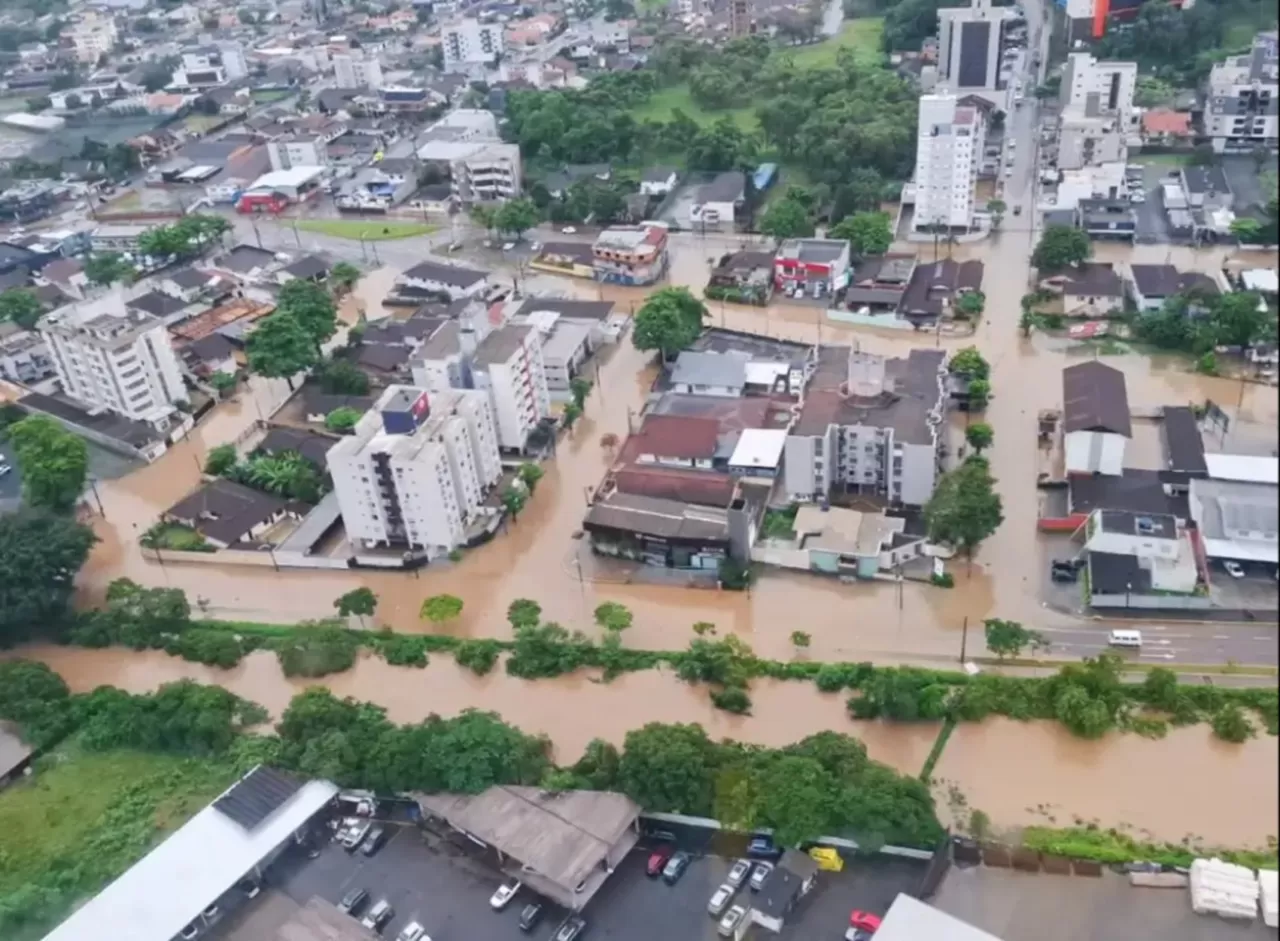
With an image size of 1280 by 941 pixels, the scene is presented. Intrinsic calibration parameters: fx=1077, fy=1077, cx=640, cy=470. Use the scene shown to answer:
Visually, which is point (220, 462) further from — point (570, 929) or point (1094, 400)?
point (1094, 400)

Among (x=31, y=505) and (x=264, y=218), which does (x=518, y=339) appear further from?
(x=264, y=218)

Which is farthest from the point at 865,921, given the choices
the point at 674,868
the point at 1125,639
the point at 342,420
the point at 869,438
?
the point at 342,420

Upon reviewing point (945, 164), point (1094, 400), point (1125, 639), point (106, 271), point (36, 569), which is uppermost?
point (945, 164)

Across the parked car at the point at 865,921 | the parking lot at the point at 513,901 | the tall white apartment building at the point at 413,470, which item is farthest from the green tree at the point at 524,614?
the parked car at the point at 865,921

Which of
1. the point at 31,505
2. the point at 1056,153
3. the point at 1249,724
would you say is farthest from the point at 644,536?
the point at 1056,153

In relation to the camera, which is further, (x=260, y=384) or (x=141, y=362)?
(x=260, y=384)

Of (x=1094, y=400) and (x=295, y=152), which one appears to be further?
(x=295, y=152)
